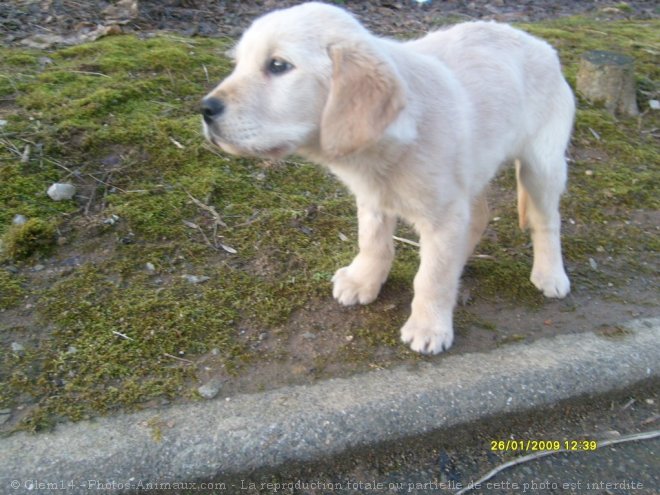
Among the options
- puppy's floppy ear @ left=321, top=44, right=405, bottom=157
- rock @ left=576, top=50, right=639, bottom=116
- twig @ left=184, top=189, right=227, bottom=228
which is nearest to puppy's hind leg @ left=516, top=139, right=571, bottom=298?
puppy's floppy ear @ left=321, top=44, right=405, bottom=157

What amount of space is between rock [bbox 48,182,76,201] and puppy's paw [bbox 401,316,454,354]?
6.97 ft

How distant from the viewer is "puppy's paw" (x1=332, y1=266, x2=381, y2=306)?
3043 mm

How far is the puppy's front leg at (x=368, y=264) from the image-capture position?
302cm

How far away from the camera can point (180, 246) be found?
10.9ft

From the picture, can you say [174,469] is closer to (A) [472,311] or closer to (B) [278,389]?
(B) [278,389]

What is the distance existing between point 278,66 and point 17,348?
1655 mm

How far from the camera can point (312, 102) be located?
2.25m

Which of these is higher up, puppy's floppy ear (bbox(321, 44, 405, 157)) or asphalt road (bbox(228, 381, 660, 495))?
puppy's floppy ear (bbox(321, 44, 405, 157))

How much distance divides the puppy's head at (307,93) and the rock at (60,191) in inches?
64.5

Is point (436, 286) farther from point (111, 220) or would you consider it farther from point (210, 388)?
point (111, 220)

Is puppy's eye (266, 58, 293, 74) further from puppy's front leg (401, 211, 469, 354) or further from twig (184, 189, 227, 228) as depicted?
twig (184, 189, 227, 228)

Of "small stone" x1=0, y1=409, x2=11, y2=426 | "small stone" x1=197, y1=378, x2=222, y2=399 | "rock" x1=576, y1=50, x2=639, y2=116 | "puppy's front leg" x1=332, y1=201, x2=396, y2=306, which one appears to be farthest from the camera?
"rock" x1=576, y1=50, x2=639, y2=116

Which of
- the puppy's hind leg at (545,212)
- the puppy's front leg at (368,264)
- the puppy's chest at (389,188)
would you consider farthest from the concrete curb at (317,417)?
the puppy's chest at (389,188)

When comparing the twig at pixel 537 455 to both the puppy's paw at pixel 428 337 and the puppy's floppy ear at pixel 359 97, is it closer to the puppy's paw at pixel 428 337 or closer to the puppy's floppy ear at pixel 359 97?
the puppy's paw at pixel 428 337
